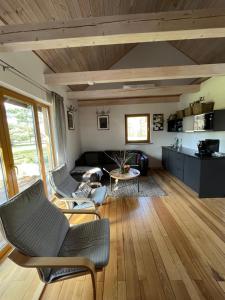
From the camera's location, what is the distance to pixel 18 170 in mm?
2180

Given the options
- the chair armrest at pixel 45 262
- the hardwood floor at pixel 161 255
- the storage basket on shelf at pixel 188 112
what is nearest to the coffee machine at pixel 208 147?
the hardwood floor at pixel 161 255

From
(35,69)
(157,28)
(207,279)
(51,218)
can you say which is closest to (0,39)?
(35,69)

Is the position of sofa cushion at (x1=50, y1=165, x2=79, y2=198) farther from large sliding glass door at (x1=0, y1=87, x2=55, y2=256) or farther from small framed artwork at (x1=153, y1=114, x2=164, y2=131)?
small framed artwork at (x1=153, y1=114, x2=164, y2=131)

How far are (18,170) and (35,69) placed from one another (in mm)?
1623

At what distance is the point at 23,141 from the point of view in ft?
7.77

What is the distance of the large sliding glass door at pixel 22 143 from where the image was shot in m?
1.91

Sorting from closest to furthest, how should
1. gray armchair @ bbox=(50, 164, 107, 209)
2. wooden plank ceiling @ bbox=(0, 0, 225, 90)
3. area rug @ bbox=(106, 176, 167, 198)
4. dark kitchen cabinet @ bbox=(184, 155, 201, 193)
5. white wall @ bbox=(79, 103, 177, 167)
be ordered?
wooden plank ceiling @ bbox=(0, 0, 225, 90)
gray armchair @ bbox=(50, 164, 107, 209)
dark kitchen cabinet @ bbox=(184, 155, 201, 193)
area rug @ bbox=(106, 176, 167, 198)
white wall @ bbox=(79, 103, 177, 167)

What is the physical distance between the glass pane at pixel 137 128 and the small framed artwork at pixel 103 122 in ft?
2.48

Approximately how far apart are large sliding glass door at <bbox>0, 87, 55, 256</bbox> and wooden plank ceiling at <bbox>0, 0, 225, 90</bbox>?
85 cm

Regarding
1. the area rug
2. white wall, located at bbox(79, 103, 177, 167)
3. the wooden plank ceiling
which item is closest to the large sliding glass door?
the wooden plank ceiling

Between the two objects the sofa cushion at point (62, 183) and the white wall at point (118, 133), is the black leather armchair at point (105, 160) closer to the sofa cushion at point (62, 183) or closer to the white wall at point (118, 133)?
the white wall at point (118, 133)

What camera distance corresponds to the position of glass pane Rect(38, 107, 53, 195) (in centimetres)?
298

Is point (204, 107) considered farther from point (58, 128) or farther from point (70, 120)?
point (70, 120)

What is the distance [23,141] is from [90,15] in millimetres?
2146
